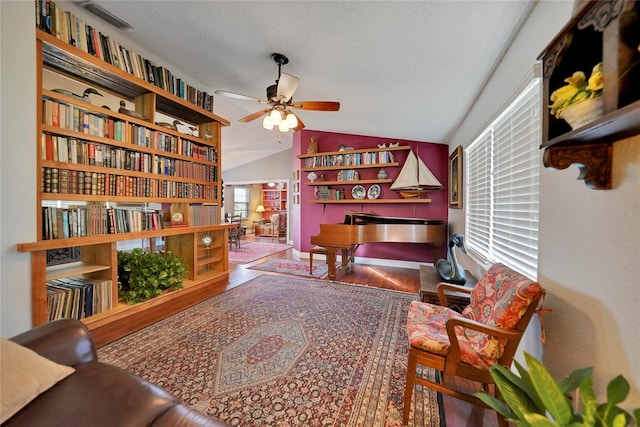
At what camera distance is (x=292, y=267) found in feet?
15.0

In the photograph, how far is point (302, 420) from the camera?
1329 millimetres

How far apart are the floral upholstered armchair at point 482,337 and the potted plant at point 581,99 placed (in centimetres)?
76

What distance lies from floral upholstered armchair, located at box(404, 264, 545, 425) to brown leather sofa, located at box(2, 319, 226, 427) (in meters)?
1.07

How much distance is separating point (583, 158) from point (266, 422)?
6.24 ft

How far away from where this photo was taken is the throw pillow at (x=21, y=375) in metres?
0.77

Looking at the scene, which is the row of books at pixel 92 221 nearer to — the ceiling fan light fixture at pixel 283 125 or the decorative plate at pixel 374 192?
the ceiling fan light fixture at pixel 283 125

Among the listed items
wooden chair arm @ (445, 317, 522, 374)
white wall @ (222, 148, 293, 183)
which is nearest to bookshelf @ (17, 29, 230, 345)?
wooden chair arm @ (445, 317, 522, 374)

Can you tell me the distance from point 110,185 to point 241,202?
798 centimetres

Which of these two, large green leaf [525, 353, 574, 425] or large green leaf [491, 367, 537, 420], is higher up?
large green leaf [525, 353, 574, 425]

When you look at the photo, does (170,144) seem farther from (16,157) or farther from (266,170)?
(266,170)

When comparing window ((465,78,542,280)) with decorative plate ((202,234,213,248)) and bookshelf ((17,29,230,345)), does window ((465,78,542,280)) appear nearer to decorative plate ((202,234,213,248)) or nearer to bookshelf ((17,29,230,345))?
bookshelf ((17,29,230,345))

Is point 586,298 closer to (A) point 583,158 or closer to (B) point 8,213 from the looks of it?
(A) point 583,158

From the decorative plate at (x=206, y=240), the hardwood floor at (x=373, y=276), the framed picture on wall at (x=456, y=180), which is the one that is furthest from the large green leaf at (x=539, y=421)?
the decorative plate at (x=206, y=240)

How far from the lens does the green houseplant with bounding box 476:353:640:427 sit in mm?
676
